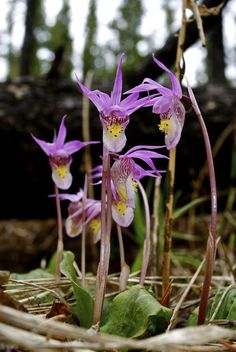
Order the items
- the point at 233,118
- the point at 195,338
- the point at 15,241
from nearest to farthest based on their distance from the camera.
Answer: the point at 195,338
the point at 233,118
the point at 15,241

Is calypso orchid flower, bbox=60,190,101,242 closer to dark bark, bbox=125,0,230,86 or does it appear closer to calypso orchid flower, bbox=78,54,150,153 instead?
calypso orchid flower, bbox=78,54,150,153

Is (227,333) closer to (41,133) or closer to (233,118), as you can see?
(41,133)

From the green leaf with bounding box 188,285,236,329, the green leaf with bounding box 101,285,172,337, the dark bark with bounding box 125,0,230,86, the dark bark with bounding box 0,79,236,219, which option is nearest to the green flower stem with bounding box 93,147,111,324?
the green leaf with bounding box 101,285,172,337

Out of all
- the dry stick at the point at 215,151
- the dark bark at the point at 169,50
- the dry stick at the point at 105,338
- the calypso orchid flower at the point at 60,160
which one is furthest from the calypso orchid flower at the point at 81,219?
the dry stick at the point at 215,151

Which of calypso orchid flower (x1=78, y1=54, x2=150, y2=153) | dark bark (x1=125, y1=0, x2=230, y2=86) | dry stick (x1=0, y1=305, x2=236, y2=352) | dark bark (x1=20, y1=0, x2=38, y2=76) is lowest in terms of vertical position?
dry stick (x1=0, y1=305, x2=236, y2=352)

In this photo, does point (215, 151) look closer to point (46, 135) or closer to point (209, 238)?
point (46, 135)

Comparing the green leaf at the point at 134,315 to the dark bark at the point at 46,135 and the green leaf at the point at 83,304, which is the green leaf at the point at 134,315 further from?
the dark bark at the point at 46,135

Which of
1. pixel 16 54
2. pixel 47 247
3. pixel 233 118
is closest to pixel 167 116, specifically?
pixel 233 118
